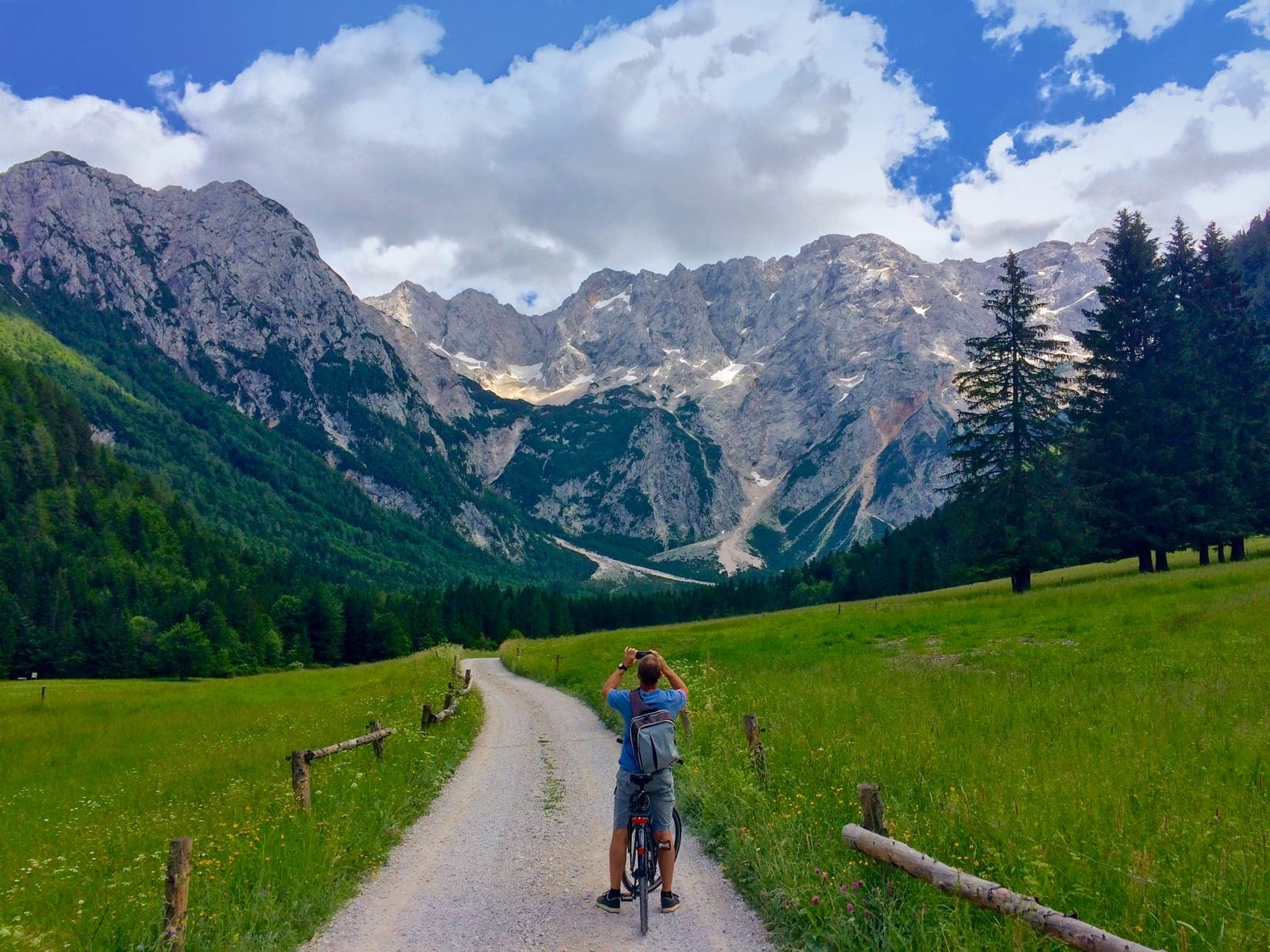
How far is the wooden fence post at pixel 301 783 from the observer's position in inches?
505

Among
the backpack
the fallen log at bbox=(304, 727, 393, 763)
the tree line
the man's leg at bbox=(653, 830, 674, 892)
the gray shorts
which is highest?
the tree line

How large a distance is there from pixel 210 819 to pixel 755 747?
404 inches

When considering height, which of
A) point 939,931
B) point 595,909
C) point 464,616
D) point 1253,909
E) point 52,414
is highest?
point 52,414

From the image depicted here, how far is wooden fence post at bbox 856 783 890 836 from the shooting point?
8516 mm

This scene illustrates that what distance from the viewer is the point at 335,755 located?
18438 mm

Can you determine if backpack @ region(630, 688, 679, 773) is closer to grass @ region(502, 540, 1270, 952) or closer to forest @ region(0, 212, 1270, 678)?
grass @ region(502, 540, 1270, 952)

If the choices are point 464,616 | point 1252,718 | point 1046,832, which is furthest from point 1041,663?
point 464,616

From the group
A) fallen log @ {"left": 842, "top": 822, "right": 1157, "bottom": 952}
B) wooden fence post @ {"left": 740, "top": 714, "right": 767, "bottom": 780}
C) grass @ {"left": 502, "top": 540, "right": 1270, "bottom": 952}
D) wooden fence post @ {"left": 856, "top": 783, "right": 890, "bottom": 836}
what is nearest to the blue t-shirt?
grass @ {"left": 502, "top": 540, "right": 1270, "bottom": 952}

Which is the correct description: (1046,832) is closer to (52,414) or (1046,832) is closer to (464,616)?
(464,616)

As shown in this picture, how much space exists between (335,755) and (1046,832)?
1614 cm

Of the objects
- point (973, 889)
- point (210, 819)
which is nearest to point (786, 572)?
point (210, 819)

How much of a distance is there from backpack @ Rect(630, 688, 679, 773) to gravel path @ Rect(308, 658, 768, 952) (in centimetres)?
192

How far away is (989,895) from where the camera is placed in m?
6.41

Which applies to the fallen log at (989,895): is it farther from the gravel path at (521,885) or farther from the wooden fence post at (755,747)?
the wooden fence post at (755,747)
